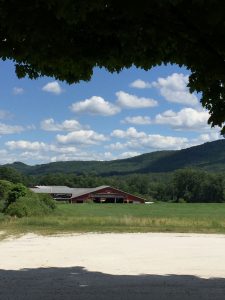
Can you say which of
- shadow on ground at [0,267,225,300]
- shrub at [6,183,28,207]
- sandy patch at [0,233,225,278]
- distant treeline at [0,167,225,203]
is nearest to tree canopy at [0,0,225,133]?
shadow on ground at [0,267,225,300]

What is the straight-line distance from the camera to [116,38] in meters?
6.07

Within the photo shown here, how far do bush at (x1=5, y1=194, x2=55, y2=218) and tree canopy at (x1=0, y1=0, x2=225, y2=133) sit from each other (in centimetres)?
3083

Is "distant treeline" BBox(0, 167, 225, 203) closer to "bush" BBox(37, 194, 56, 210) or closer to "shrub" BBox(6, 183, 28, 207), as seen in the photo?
"bush" BBox(37, 194, 56, 210)

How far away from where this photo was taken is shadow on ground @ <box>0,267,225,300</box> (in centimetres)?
875

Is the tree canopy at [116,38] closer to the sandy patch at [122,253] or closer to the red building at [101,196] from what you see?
the sandy patch at [122,253]

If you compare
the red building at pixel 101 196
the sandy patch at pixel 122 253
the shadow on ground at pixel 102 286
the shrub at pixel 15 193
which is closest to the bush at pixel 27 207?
the shrub at pixel 15 193

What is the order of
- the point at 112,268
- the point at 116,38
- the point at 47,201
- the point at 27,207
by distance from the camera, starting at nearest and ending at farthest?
the point at 116,38, the point at 112,268, the point at 27,207, the point at 47,201

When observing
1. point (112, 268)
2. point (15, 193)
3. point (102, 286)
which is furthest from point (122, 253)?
point (15, 193)

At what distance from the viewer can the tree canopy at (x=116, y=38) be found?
5.00 m

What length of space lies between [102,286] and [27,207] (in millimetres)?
28418

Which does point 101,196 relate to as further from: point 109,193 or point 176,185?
point 176,185

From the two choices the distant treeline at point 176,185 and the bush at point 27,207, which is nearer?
the bush at point 27,207

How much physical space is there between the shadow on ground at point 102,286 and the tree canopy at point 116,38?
3681mm

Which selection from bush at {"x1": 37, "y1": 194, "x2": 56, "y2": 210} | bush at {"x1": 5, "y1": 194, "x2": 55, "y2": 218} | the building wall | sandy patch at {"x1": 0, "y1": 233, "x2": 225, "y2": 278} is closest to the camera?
sandy patch at {"x1": 0, "y1": 233, "x2": 225, "y2": 278}
